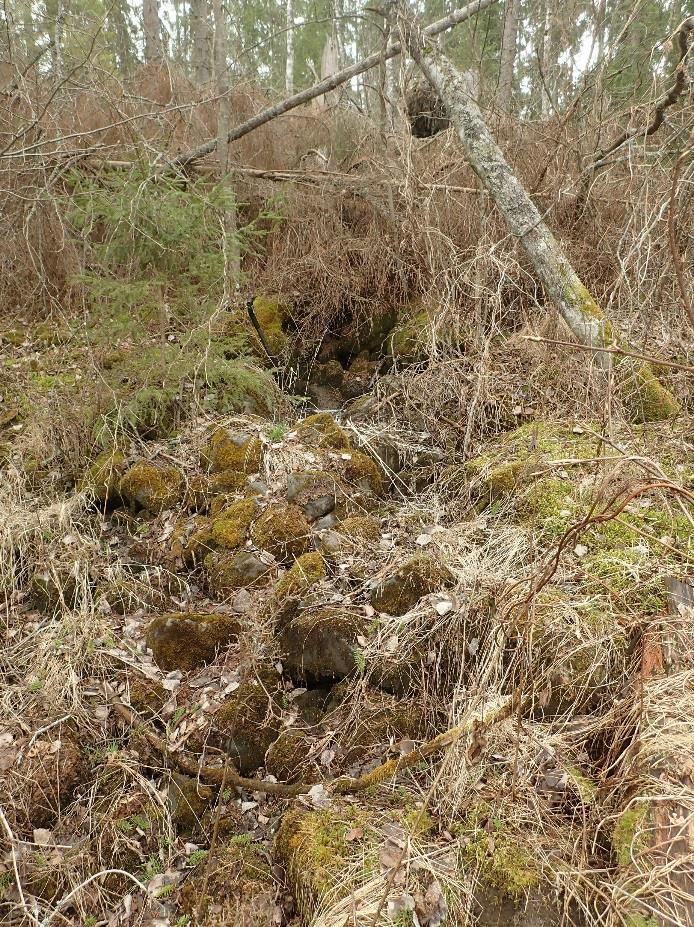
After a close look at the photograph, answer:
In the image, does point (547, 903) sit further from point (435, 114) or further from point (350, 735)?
point (435, 114)

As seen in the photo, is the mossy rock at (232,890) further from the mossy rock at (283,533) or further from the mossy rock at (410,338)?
the mossy rock at (410,338)

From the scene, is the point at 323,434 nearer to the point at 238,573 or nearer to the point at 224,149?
the point at 238,573

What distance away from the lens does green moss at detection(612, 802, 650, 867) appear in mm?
2086

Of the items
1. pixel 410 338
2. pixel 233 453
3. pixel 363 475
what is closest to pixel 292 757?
pixel 363 475

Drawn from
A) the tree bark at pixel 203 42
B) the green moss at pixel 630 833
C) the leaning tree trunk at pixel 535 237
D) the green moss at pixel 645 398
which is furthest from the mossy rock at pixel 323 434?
the tree bark at pixel 203 42

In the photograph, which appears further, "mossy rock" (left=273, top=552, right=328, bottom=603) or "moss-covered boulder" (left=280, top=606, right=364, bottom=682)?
"mossy rock" (left=273, top=552, right=328, bottom=603)

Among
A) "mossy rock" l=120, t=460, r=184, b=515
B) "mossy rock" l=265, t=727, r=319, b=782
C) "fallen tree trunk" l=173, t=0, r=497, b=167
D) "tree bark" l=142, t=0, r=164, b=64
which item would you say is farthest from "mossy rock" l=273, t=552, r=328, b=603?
"tree bark" l=142, t=0, r=164, b=64

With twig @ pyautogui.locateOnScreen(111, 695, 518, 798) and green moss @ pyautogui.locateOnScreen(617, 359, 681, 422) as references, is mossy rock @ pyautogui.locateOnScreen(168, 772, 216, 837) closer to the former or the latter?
twig @ pyautogui.locateOnScreen(111, 695, 518, 798)

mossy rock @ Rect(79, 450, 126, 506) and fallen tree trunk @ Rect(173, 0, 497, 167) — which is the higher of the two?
fallen tree trunk @ Rect(173, 0, 497, 167)

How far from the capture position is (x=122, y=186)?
525 cm

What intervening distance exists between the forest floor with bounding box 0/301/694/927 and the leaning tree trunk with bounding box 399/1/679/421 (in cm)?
36

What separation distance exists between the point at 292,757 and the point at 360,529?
1563mm

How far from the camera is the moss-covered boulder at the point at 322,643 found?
3.38 meters

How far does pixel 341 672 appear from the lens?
3.38m
